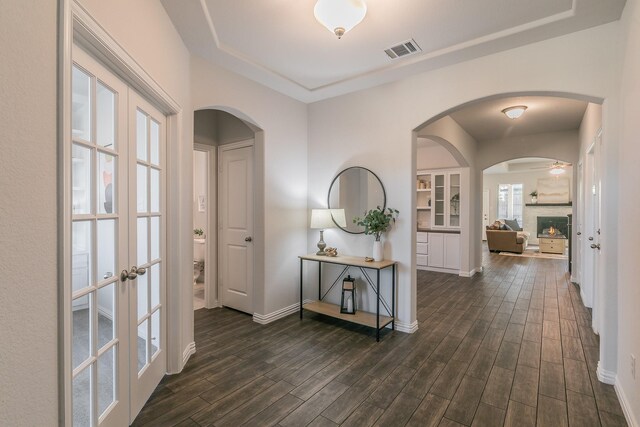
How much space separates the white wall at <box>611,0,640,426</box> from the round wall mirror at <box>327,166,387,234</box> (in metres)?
1.91

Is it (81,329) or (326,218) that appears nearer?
(81,329)

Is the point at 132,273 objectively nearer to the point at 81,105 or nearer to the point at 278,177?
the point at 81,105

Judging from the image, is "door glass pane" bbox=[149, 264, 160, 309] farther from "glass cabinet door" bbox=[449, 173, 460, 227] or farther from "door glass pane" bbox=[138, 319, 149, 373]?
"glass cabinet door" bbox=[449, 173, 460, 227]

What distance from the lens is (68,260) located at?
1.16 m

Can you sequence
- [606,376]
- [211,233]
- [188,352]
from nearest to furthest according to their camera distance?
1. [606,376]
2. [188,352]
3. [211,233]

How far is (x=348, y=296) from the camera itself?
351 cm

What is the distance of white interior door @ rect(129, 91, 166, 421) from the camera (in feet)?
6.16

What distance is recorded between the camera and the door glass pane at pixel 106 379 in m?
1.57

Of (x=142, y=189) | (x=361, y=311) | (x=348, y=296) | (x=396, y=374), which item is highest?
(x=142, y=189)

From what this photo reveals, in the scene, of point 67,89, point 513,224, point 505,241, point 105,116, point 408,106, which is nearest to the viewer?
point 67,89

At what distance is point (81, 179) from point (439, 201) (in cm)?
642

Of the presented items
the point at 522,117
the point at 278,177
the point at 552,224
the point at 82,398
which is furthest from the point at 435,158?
the point at 552,224

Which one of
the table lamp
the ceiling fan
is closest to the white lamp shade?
the table lamp

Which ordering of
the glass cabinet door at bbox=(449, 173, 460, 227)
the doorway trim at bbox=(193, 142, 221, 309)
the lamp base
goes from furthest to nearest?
the glass cabinet door at bbox=(449, 173, 460, 227) < the doorway trim at bbox=(193, 142, 221, 309) < the lamp base
